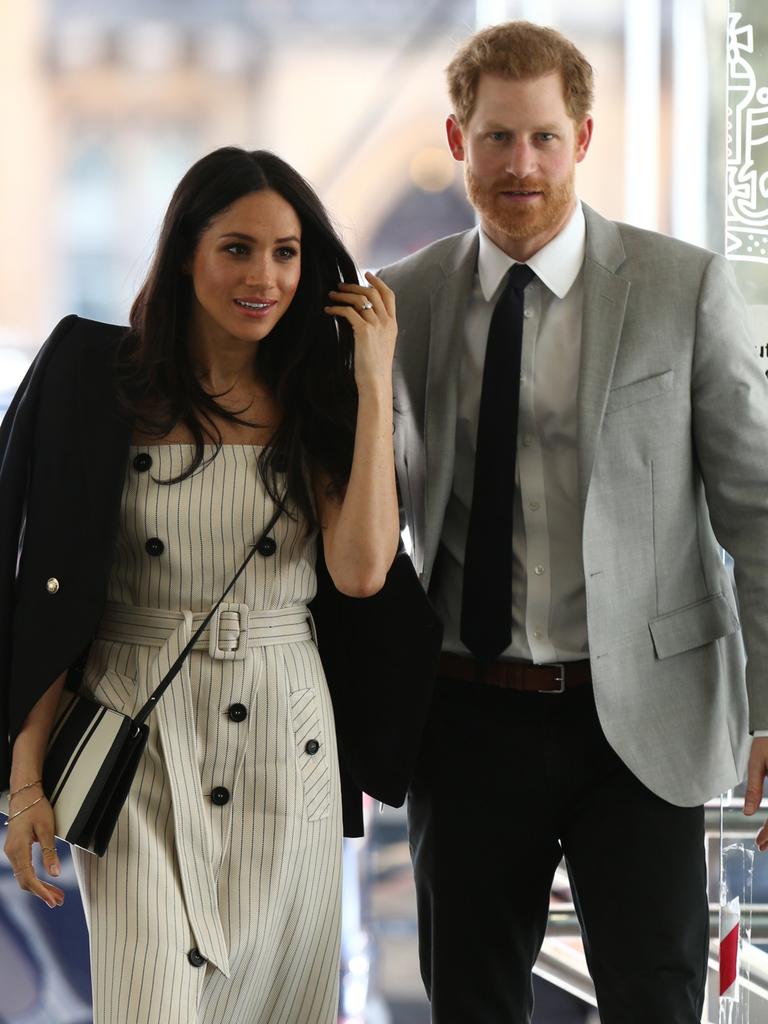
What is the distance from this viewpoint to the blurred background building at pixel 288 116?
2650 mm

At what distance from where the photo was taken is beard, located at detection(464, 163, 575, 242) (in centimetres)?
195

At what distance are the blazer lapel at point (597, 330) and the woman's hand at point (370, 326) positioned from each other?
294 millimetres

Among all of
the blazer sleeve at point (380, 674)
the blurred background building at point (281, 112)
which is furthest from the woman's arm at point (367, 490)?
the blurred background building at point (281, 112)

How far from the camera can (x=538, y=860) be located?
207 centimetres

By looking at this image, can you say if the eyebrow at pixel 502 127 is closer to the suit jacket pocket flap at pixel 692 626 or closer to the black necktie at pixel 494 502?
the black necktie at pixel 494 502

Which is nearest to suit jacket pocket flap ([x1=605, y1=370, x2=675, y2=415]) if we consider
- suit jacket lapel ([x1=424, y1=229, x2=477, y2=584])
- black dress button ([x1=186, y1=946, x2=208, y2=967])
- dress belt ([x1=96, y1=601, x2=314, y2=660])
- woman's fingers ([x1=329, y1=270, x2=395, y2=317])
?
suit jacket lapel ([x1=424, y1=229, x2=477, y2=584])

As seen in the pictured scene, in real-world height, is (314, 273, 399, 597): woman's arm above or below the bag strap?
above

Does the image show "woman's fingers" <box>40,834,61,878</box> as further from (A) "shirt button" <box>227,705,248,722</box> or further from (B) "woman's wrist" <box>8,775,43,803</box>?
(A) "shirt button" <box>227,705,248,722</box>

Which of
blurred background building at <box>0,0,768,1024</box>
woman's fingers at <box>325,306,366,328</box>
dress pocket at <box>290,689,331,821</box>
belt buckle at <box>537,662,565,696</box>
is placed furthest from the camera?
blurred background building at <box>0,0,768,1024</box>

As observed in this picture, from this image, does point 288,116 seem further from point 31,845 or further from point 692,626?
point 31,845

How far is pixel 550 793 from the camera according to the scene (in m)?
2.02

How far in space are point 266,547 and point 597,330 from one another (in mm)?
603

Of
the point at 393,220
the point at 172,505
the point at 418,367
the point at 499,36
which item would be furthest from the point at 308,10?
the point at 172,505

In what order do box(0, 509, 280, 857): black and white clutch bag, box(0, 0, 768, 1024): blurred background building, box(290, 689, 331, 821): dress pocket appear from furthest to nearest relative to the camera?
box(0, 0, 768, 1024): blurred background building → box(290, 689, 331, 821): dress pocket → box(0, 509, 280, 857): black and white clutch bag
